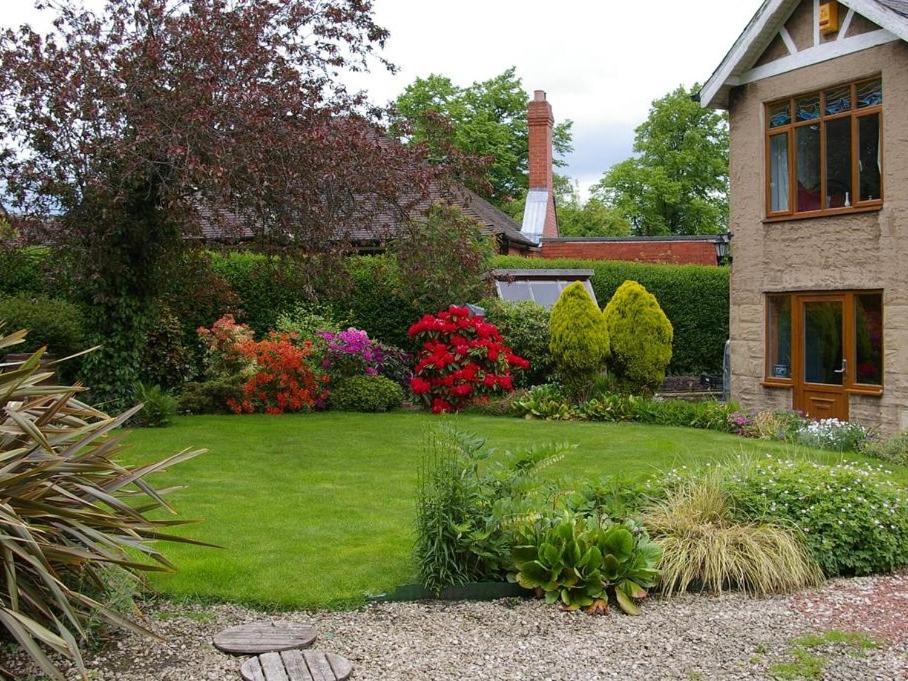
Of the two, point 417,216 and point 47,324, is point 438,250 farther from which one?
point 417,216

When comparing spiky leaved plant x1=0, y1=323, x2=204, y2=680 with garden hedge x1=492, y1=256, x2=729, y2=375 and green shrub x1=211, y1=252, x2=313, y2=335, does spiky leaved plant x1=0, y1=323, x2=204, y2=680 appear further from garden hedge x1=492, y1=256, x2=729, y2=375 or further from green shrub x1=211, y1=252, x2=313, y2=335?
garden hedge x1=492, y1=256, x2=729, y2=375

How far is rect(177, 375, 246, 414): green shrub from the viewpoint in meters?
14.4

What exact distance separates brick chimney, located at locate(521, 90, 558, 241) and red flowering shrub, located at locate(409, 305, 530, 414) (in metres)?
14.6

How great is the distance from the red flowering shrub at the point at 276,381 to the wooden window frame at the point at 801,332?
286 inches

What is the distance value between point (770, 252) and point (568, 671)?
36.0 feet

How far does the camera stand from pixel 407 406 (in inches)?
619

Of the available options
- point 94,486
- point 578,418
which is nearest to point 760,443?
point 578,418

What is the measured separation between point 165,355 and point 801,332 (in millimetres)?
10321

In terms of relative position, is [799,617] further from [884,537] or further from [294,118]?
[294,118]

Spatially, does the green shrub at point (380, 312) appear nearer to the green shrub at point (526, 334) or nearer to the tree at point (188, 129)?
the green shrub at point (526, 334)

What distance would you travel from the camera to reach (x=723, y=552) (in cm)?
572

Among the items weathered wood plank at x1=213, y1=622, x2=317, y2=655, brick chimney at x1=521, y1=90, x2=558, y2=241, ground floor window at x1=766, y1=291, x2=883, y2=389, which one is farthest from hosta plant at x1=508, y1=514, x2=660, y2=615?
brick chimney at x1=521, y1=90, x2=558, y2=241

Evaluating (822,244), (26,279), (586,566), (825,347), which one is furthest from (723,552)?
(26,279)

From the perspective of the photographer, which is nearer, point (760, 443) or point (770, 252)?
point (760, 443)
